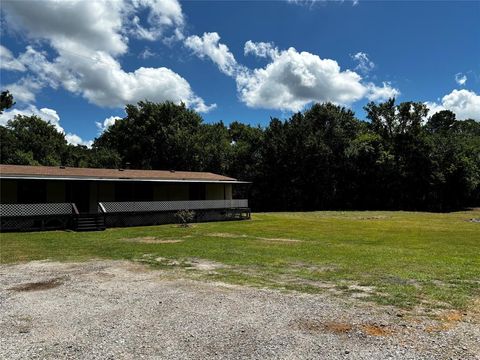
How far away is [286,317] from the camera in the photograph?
5711 millimetres

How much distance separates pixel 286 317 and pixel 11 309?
449cm

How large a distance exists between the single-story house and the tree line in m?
14.9

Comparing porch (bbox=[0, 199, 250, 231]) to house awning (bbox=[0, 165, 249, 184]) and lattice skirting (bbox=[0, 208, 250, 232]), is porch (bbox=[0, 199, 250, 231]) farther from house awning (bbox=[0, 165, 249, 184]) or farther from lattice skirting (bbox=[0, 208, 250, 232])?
house awning (bbox=[0, 165, 249, 184])

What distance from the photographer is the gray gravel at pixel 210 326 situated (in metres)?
4.50

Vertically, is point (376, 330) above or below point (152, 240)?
below

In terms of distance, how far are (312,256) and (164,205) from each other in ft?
45.4

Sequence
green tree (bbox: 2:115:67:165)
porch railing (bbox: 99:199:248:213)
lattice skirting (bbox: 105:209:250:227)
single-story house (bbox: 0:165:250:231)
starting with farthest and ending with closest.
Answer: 1. green tree (bbox: 2:115:67:165)
2. lattice skirting (bbox: 105:209:250:227)
3. porch railing (bbox: 99:199:248:213)
4. single-story house (bbox: 0:165:250:231)

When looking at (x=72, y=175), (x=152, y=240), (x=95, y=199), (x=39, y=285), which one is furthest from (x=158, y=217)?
(x=39, y=285)

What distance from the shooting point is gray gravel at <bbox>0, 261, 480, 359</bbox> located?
177 inches

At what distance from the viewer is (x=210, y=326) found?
5371mm

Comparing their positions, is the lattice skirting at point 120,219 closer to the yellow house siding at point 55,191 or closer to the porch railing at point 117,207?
the porch railing at point 117,207

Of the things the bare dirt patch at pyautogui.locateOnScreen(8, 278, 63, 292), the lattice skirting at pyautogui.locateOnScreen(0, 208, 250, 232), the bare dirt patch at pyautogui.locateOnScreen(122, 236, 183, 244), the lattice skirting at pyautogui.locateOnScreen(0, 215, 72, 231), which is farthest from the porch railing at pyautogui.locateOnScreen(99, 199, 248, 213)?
the bare dirt patch at pyautogui.locateOnScreen(8, 278, 63, 292)

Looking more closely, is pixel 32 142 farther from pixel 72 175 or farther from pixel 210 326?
pixel 210 326

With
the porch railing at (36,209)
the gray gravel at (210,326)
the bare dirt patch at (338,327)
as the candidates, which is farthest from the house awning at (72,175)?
the bare dirt patch at (338,327)
